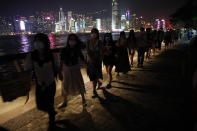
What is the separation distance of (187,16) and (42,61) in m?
22.5

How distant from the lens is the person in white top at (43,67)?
3437 mm

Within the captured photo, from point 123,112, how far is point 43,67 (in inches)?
83.6

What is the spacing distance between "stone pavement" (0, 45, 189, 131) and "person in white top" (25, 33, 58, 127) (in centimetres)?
61

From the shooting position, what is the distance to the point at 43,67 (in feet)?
11.5

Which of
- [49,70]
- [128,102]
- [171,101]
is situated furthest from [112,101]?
[49,70]

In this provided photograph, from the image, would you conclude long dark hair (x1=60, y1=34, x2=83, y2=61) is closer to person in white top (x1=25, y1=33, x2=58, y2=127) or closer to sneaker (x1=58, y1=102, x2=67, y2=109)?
person in white top (x1=25, y1=33, x2=58, y2=127)

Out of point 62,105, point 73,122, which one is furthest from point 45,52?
point 62,105

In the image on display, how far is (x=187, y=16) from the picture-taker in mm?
21922

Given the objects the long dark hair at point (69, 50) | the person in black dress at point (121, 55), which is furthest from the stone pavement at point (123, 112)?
the long dark hair at point (69, 50)

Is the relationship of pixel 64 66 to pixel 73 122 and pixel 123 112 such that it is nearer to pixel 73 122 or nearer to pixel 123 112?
pixel 73 122

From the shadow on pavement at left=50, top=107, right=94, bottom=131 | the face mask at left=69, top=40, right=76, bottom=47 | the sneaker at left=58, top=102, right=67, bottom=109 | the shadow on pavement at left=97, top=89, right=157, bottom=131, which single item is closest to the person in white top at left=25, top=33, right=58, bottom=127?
the shadow on pavement at left=50, top=107, right=94, bottom=131

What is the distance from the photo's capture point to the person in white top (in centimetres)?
344

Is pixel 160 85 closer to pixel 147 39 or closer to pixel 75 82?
pixel 75 82

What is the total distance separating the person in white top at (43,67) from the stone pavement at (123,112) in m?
0.61
